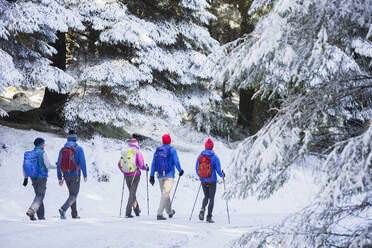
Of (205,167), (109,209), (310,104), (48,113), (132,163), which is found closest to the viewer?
(310,104)

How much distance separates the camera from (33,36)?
11047 millimetres

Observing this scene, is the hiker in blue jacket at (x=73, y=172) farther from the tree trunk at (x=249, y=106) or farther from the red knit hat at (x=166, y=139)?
the tree trunk at (x=249, y=106)

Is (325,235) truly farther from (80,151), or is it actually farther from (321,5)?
(80,151)

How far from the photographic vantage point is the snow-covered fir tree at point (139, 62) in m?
12.1

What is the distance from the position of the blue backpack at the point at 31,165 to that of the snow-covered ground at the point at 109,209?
3.00 feet

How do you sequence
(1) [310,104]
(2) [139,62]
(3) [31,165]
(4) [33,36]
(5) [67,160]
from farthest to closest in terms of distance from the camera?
(2) [139,62], (4) [33,36], (5) [67,160], (3) [31,165], (1) [310,104]

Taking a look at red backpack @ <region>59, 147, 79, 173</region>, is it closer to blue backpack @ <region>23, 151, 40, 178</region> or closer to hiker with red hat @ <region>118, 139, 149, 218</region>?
blue backpack @ <region>23, 151, 40, 178</region>

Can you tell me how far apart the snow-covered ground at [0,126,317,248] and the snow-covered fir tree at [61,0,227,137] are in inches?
50.6

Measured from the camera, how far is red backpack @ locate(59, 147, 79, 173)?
312 inches

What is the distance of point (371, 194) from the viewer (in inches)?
148

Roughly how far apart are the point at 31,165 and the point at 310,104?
569 centimetres

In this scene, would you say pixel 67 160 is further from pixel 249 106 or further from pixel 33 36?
pixel 249 106

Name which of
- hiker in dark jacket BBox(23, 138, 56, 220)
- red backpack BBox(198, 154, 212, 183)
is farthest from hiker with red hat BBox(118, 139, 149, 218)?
hiker in dark jacket BBox(23, 138, 56, 220)

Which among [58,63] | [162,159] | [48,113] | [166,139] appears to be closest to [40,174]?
[162,159]
